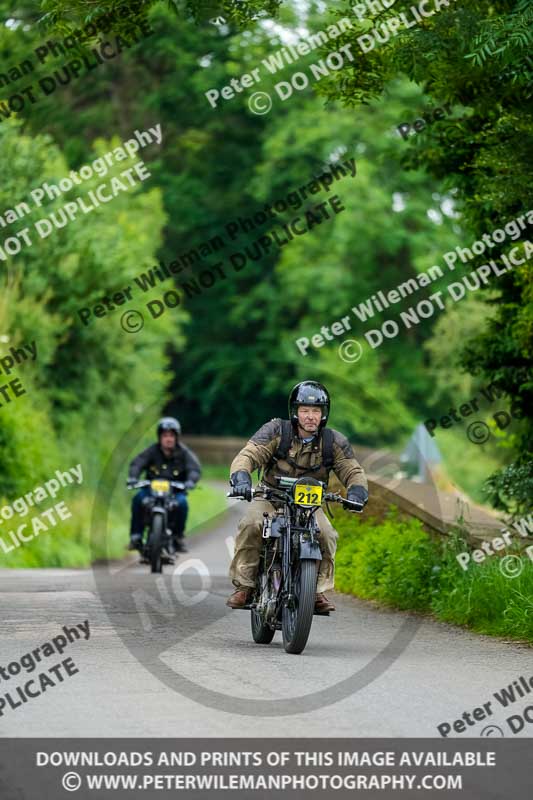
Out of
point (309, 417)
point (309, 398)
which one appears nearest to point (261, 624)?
point (309, 417)

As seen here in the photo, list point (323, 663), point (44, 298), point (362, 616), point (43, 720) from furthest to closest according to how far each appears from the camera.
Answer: point (44, 298)
point (362, 616)
point (323, 663)
point (43, 720)

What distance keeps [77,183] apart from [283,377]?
23748 mm

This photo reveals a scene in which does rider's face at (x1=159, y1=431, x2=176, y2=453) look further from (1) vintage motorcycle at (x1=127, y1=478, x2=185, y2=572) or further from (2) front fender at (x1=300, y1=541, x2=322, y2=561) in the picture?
(2) front fender at (x1=300, y1=541, x2=322, y2=561)

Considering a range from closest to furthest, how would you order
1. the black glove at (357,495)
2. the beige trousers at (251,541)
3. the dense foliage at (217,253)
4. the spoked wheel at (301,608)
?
the spoked wheel at (301,608), the black glove at (357,495), the beige trousers at (251,541), the dense foliage at (217,253)

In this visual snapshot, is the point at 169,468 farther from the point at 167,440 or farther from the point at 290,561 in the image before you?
the point at 290,561

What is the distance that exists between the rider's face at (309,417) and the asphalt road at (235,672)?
1.59m

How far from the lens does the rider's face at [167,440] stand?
18766 mm

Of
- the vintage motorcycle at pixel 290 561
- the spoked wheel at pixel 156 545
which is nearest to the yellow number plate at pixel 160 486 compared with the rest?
the spoked wheel at pixel 156 545

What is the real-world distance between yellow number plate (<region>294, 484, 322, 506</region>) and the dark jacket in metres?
7.91

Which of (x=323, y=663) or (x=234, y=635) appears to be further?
(x=234, y=635)

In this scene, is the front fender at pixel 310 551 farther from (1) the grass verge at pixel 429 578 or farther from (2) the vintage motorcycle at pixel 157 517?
(2) the vintage motorcycle at pixel 157 517
